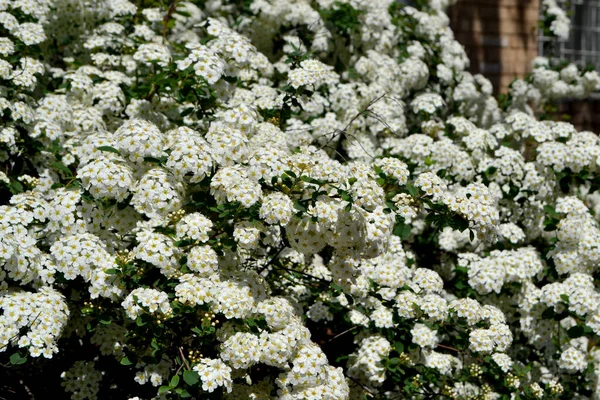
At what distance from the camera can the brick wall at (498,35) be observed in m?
7.61

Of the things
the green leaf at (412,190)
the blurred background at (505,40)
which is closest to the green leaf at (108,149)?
the green leaf at (412,190)

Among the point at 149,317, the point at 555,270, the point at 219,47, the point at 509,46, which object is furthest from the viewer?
the point at 509,46

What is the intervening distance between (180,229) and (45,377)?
1231 mm

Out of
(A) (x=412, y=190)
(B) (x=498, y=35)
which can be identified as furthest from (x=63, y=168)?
(B) (x=498, y=35)

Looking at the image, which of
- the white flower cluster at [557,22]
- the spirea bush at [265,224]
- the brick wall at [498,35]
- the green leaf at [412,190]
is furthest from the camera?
the brick wall at [498,35]

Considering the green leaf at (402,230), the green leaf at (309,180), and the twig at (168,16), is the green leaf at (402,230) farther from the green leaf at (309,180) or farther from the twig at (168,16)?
the twig at (168,16)

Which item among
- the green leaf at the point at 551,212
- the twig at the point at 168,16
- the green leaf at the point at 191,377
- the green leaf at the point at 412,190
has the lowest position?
the green leaf at the point at 551,212

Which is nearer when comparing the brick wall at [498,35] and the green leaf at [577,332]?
the green leaf at [577,332]

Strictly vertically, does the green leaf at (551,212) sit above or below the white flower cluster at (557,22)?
below

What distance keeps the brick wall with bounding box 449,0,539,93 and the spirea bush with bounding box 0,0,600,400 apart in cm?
267

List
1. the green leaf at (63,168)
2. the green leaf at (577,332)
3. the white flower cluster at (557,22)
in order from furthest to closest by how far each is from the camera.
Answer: the white flower cluster at (557,22)
the green leaf at (577,332)
the green leaf at (63,168)

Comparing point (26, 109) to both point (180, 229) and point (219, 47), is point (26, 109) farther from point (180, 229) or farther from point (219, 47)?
point (180, 229)

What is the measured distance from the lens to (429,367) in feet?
11.8

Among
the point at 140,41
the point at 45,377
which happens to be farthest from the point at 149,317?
the point at 140,41
